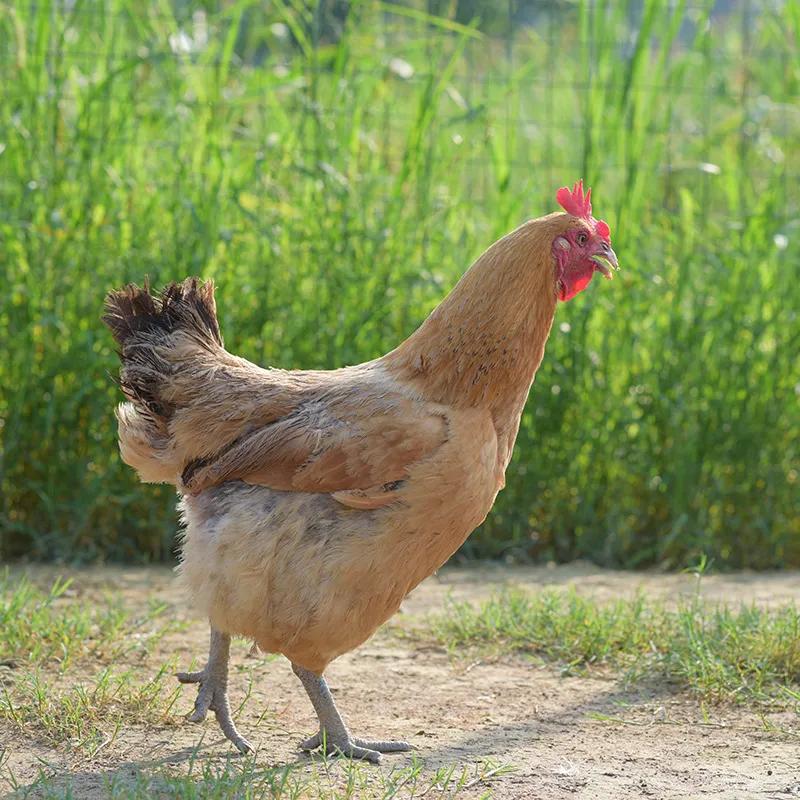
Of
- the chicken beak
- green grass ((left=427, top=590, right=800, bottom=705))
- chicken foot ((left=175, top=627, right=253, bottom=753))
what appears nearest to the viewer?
chicken foot ((left=175, top=627, right=253, bottom=753))

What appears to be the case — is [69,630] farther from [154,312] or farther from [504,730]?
[504,730]

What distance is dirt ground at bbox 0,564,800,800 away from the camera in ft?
10.8

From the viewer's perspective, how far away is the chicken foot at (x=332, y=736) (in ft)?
11.4

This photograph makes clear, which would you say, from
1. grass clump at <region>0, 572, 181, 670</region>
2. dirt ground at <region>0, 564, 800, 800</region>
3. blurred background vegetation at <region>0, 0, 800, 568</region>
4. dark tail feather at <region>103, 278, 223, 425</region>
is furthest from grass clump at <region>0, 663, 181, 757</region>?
blurred background vegetation at <region>0, 0, 800, 568</region>

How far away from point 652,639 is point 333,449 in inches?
62.2

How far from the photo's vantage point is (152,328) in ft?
12.6

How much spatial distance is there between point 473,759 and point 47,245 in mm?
3268

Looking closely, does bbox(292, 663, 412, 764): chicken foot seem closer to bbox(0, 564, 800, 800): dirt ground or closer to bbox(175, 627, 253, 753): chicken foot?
bbox(0, 564, 800, 800): dirt ground

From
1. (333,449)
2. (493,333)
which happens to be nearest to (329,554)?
(333,449)

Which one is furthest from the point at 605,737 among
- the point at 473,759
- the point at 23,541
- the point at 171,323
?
the point at 23,541

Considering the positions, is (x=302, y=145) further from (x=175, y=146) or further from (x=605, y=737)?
(x=605, y=737)

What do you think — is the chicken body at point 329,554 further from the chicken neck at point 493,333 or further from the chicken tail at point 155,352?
the chicken tail at point 155,352

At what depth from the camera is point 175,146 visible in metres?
5.75

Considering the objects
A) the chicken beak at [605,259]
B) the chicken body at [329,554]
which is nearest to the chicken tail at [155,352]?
the chicken body at [329,554]
